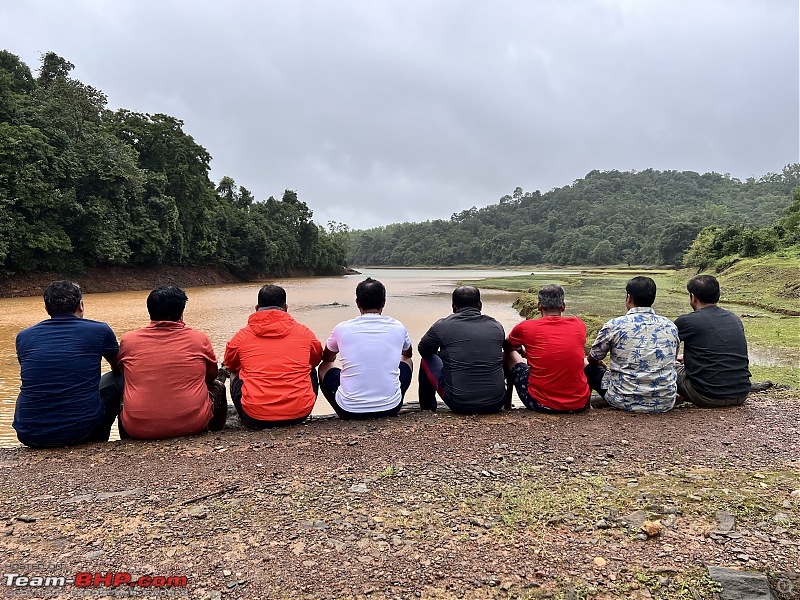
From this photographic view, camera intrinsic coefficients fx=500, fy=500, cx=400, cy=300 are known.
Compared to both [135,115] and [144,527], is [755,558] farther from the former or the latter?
[135,115]

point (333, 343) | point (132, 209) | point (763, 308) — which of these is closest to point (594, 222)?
point (132, 209)

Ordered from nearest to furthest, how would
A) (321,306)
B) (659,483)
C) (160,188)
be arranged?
(659,483), (321,306), (160,188)

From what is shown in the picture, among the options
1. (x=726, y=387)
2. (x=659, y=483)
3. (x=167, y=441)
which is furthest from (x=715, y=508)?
(x=167, y=441)

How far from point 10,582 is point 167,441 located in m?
1.71

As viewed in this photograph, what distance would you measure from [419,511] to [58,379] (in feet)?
8.64

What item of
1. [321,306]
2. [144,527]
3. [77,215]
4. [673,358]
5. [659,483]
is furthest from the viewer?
[77,215]

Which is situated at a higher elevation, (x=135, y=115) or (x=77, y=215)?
(x=135, y=115)

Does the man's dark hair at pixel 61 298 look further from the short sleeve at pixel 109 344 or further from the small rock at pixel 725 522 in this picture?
the small rock at pixel 725 522

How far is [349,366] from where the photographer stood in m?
4.11

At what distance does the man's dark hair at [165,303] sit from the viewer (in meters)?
3.69

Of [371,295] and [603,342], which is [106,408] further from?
[603,342]

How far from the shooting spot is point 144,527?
8.09ft

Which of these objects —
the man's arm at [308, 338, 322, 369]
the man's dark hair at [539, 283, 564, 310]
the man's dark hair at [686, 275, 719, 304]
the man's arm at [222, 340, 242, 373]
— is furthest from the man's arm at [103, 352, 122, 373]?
the man's dark hair at [686, 275, 719, 304]

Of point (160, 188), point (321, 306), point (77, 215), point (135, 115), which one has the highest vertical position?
point (135, 115)
